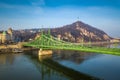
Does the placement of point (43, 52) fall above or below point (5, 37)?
below

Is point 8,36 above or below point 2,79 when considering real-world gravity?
above

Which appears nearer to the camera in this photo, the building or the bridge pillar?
the bridge pillar

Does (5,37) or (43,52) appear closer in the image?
(43,52)

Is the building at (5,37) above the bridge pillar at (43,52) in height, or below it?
above

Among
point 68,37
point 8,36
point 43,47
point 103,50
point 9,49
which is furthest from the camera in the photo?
point 68,37

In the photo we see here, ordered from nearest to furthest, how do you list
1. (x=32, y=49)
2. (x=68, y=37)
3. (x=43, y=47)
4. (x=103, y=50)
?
(x=103, y=50) < (x=43, y=47) < (x=32, y=49) < (x=68, y=37)

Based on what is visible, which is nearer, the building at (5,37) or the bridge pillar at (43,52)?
the bridge pillar at (43,52)

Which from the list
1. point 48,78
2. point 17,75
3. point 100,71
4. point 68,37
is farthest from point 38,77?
point 68,37

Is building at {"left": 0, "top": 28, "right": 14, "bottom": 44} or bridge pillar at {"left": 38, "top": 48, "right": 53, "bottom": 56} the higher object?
building at {"left": 0, "top": 28, "right": 14, "bottom": 44}

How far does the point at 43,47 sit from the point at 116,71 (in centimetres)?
2997

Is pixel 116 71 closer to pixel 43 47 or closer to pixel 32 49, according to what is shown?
pixel 43 47

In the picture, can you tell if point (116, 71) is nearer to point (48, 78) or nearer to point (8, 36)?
point (48, 78)

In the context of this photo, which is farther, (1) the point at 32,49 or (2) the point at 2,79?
(1) the point at 32,49

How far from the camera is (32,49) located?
7944 cm
